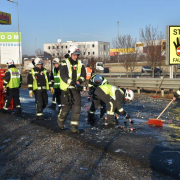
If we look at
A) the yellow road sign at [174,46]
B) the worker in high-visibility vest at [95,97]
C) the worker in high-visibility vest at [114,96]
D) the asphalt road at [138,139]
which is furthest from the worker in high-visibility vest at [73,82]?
the yellow road sign at [174,46]

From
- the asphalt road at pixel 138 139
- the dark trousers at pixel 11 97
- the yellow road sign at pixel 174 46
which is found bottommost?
the asphalt road at pixel 138 139

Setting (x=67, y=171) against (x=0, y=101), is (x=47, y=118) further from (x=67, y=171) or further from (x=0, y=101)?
(x=67, y=171)

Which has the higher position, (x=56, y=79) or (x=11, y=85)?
(x=56, y=79)

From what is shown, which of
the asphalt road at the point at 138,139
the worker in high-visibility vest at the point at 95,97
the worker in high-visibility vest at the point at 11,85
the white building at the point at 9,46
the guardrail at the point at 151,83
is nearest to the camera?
the asphalt road at the point at 138,139

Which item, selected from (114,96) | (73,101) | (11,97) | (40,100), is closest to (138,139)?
(114,96)

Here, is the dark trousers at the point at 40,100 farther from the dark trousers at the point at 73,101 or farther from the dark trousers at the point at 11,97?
the dark trousers at the point at 73,101

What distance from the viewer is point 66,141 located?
19.9 ft

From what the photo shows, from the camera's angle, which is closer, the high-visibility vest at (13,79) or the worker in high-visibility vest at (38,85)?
the worker in high-visibility vest at (38,85)

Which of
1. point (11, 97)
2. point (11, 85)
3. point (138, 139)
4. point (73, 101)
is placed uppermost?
point (11, 85)

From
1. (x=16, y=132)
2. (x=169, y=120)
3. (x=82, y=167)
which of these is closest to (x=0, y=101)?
(x=16, y=132)

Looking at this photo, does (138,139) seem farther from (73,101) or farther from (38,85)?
(38,85)

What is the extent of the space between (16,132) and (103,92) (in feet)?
8.43

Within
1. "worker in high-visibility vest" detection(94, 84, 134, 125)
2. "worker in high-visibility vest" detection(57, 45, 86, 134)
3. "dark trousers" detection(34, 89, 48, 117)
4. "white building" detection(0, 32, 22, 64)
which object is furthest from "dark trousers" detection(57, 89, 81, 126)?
"white building" detection(0, 32, 22, 64)

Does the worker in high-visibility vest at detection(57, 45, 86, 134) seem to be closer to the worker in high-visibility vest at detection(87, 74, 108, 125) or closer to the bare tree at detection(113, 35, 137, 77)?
the worker in high-visibility vest at detection(87, 74, 108, 125)
